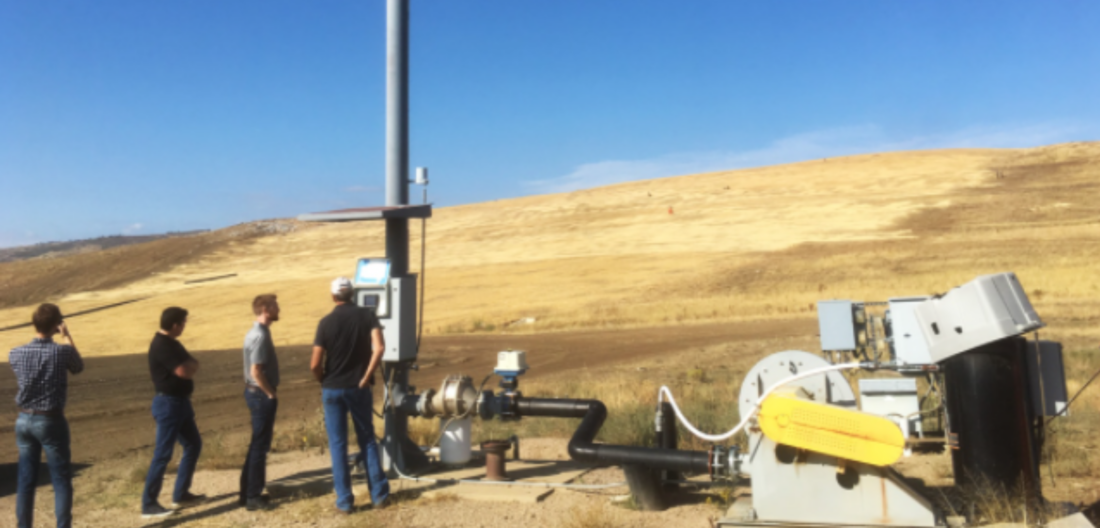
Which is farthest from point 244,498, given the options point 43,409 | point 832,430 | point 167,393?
point 832,430

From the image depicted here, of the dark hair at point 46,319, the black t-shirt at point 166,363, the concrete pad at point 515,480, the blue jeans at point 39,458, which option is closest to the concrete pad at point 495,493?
the concrete pad at point 515,480

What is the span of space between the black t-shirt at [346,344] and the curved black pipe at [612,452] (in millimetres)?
1881

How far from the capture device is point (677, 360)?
18.8 meters

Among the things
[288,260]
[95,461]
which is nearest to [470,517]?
[95,461]

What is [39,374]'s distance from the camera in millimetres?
6125

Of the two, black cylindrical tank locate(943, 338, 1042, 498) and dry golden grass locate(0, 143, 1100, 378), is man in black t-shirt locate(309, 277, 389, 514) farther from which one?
dry golden grass locate(0, 143, 1100, 378)

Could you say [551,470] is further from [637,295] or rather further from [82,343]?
[82,343]

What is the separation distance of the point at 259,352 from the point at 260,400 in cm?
42

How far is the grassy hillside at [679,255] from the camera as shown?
1139 inches

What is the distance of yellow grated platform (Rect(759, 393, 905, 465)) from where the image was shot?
527cm

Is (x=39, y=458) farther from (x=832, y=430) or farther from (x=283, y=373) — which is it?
(x=283, y=373)

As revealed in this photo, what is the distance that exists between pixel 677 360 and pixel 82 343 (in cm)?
2233

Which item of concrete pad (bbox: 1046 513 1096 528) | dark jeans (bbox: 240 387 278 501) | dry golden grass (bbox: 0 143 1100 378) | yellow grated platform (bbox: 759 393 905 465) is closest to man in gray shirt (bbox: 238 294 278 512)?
dark jeans (bbox: 240 387 278 501)

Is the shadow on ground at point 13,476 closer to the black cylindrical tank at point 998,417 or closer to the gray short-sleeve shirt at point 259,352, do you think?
the gray short-sleeve shirt at point 259,352
